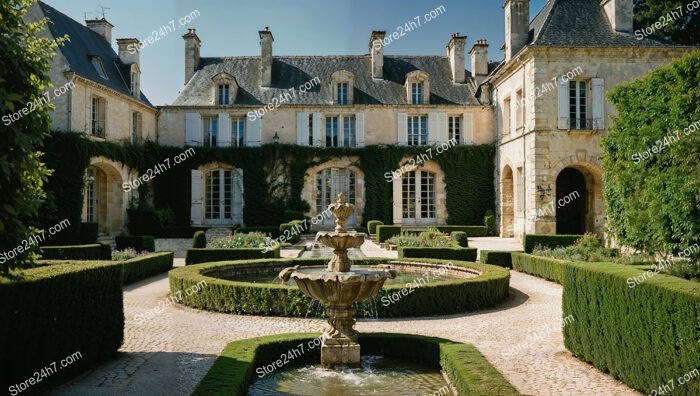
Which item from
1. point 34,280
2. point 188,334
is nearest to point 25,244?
point 34,280

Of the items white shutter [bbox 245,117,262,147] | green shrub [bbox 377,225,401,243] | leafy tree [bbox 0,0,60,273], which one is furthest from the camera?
white shutter [bbox 245,117,262,147]

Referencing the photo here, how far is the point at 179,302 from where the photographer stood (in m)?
9.59

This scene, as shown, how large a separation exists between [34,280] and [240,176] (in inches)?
812

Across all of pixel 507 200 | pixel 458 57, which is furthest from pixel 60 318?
pixel 458 57

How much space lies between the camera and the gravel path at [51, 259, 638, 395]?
5234 mm

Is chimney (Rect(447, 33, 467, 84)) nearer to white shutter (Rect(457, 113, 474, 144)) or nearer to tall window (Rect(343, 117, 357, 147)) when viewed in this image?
white shutter (Rect(457, 113, 474, 144))

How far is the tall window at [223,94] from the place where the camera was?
25733mm

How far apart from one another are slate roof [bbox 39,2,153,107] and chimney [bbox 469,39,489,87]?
1607 cm

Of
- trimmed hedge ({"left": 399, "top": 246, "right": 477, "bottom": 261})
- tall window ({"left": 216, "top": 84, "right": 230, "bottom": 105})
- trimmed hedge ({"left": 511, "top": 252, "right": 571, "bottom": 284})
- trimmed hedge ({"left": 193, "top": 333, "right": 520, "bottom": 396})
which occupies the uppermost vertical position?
tall window ({"left": 216, "top": 84, "right": 230, "bottom": 105})

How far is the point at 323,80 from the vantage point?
1056 inches

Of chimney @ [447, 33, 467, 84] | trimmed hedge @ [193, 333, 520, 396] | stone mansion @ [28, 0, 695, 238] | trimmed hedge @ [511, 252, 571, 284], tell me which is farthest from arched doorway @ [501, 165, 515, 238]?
trimmed hedge @ [193, 333, 520, 396]

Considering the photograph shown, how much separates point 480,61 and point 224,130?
13302 millimetres

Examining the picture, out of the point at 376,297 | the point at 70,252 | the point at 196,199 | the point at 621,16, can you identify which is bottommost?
the point at 376,297

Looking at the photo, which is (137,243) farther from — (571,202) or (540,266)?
(571,202)
